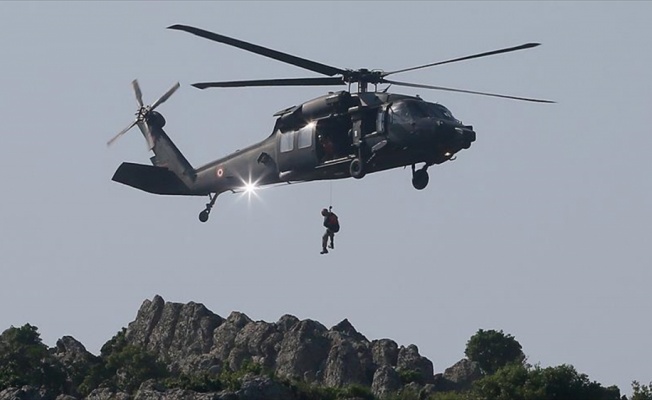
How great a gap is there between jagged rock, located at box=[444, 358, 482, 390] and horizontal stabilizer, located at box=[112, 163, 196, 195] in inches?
875

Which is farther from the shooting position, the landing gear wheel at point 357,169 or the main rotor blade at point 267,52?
the landing gear wheel at point 357,169

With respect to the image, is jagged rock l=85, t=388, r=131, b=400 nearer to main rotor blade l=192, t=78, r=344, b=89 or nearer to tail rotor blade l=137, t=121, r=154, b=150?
tail rotor blade l=137, t=121, r=154, b=150

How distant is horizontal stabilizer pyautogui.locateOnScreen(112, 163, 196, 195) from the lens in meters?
84.4

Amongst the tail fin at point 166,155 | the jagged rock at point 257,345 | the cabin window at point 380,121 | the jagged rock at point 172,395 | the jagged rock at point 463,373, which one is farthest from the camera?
the jagged rock at point 257,345

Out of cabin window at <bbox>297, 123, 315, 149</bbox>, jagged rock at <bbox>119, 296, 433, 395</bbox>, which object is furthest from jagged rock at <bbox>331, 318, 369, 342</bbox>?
cabin window at <bbox>297, 123, 315, 149</bbox>

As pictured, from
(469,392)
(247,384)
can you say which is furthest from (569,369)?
(247,384)

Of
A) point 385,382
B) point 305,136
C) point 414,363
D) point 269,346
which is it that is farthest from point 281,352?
point 305,136

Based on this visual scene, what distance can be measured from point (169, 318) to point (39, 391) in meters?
24.6

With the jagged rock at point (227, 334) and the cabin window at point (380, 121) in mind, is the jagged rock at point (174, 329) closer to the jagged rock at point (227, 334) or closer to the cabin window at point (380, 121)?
the jagged rock at point (227, 334)

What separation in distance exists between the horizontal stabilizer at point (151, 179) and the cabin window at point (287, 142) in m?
10.1

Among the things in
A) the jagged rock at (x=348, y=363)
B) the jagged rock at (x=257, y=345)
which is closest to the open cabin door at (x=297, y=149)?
the jagged rock at (x=348, y=363)

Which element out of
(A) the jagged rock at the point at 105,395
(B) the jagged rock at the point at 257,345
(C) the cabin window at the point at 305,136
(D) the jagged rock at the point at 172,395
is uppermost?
(B) the jagged rock at the point at 257,345

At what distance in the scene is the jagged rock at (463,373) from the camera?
101 meters

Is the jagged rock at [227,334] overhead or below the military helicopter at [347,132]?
overhead
